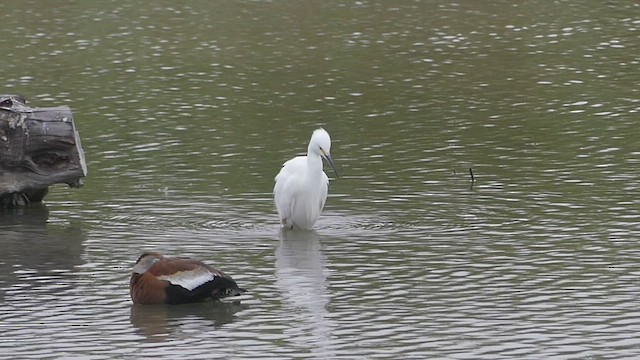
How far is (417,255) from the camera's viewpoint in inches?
571

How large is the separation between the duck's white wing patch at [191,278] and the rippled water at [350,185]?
0.87ft

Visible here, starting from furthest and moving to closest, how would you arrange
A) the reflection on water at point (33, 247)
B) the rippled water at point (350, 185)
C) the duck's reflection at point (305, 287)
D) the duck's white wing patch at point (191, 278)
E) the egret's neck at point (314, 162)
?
the egret's neck at point (314, 162) < the reflection on water at point (33, 247) < the duck's white wing patch at point (191, 278) < the rippled water at point (350, 185) < the duck's reflection at point (305, 287)

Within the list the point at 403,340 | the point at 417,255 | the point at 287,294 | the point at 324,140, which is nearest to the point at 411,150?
the point at 324,140

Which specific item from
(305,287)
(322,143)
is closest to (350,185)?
(322,143)

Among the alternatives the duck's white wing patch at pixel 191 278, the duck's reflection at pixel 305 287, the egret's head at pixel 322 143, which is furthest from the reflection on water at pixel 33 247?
the egret's head at pixel 322 143

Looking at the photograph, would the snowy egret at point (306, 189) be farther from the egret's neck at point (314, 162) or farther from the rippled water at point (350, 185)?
Answer: the rippled water at point (350, 185)

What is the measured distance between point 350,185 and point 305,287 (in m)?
4.74

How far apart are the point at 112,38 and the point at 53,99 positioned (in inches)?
263

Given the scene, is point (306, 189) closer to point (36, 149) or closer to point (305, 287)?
point (305, 287)

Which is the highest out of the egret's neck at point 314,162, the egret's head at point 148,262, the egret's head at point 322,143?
the egret's head at point 148,262

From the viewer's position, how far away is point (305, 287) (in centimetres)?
1348

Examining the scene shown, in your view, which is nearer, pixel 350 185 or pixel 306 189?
pixel 306 189

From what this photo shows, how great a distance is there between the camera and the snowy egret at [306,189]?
15891mm

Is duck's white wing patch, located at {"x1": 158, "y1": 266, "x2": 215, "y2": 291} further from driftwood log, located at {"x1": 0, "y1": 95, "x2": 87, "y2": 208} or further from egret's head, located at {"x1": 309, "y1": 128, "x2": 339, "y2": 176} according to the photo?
driftwood log, located at {"x1": 0, "y1": 95, "x2": 87, "y2": 208}
